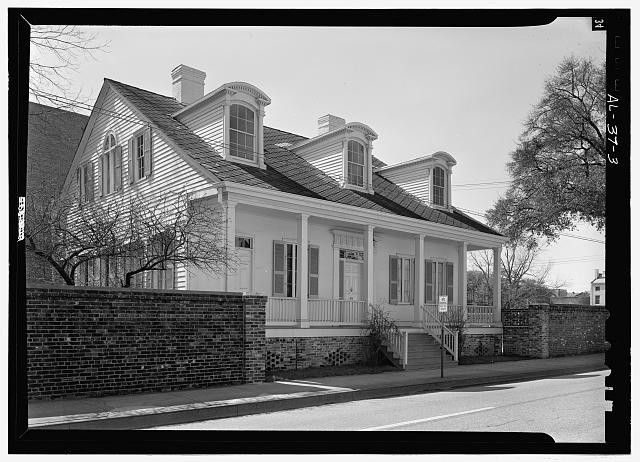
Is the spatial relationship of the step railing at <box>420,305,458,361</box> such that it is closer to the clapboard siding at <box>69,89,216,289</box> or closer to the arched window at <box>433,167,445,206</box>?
the arched window at <box>433,167,445,206</box>

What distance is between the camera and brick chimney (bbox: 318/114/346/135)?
78.6ft

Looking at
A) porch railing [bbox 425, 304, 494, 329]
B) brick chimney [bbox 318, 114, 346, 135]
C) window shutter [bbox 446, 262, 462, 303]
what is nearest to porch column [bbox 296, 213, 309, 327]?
porch railing [bbox 425, 304, 494, 329]

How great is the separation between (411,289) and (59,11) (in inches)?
665

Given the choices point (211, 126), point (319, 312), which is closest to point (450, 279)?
point (319, 312)

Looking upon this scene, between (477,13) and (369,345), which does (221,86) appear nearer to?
(369,345)

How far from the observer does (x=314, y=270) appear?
1880 cm

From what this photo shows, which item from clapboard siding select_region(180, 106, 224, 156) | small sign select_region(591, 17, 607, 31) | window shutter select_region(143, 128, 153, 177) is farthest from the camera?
window shutter select_region(143, 128, 153, 177)

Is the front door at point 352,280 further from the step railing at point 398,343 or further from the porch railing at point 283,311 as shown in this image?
the porch railing at point 283,311

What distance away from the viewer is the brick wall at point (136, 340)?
10.8 m

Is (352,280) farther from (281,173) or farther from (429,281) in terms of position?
(281,173)

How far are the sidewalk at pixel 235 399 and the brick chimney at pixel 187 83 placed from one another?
10063mm

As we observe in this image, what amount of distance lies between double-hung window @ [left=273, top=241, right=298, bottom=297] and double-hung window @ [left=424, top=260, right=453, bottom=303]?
6.13 meters

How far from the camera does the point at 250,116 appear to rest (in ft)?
57.6

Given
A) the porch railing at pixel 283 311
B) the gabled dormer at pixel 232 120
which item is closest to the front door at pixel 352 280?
the porch railing at pixel 283 311
